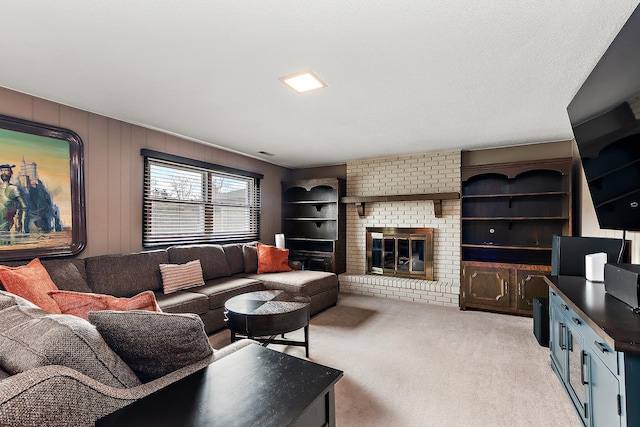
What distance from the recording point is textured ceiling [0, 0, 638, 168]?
160cm

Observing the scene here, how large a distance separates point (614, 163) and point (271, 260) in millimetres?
3780

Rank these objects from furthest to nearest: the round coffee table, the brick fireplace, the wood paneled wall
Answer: the brick fireplace
the wood paneled wall
the round coffee table

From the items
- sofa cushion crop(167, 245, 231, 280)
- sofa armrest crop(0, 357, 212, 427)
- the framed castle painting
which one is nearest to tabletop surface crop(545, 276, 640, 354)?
sofa armrest crop(0, 357, 212, 427)

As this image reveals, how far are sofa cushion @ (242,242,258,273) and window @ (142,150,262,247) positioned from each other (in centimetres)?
43

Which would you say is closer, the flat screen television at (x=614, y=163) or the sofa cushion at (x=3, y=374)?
the sofa cushion at (x=3, y=374)

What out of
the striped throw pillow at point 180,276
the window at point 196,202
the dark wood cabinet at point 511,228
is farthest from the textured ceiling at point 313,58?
the striped throw pillow at point 180,276

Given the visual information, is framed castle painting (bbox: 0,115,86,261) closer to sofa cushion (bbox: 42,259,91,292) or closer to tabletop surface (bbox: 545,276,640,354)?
sofa cushion (bbox: 42,259,91,292)

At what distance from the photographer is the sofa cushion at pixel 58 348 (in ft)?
3.07

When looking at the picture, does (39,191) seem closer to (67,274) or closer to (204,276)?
(67,274)

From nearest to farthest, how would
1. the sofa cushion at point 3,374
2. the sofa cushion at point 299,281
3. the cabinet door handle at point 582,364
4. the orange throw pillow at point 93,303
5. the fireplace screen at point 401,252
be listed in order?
the sofa cushion at point 3,374, the orange throw pillow at point 93,303, the cabinet door handle at point 582,364, the sofa cushion at point 299,281, the fireplace screen at point 401,252

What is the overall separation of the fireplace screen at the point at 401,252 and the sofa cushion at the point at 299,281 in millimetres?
1178

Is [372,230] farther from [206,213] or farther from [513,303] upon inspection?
[206,213]

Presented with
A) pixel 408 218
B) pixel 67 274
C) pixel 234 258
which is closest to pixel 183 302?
pixel 67 274

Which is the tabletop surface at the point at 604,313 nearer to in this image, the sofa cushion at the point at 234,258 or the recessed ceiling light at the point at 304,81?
the recessed ceiling light at the point at 304,81
